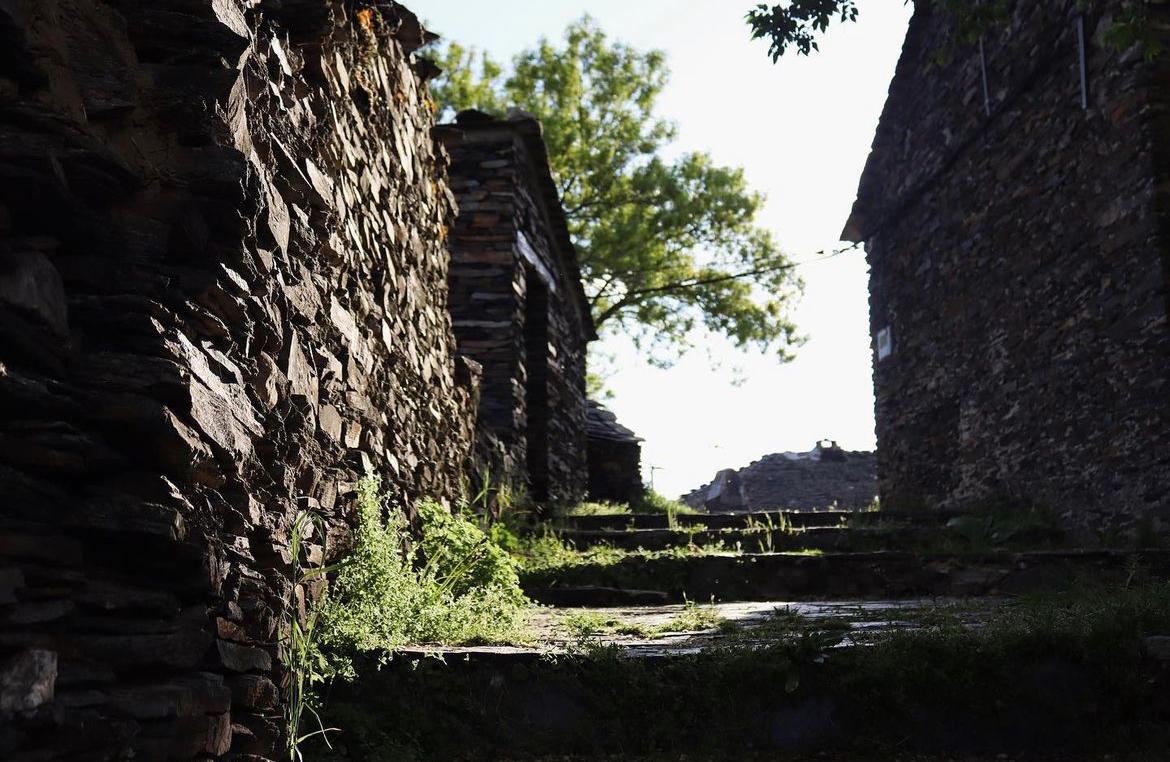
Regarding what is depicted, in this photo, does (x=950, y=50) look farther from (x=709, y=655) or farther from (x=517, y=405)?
(x=709, y=655)

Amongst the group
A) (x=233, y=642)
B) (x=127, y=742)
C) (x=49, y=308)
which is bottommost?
(x=127, y=742)

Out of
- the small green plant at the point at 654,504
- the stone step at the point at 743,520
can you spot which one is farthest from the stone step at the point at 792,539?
the small green plant at the point at 654,504

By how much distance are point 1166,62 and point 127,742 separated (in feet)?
24.1

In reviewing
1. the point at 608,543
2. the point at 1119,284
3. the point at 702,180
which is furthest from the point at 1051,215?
the point at 702,180

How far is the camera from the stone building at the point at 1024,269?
6762 millimetres

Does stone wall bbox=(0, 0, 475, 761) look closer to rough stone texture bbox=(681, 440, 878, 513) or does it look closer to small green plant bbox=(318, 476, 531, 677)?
small green plant bbox=(318, 476, 531, 677)

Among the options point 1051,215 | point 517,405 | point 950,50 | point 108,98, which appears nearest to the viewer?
point 108,98

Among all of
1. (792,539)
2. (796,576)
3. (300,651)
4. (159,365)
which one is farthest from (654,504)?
(159,365)

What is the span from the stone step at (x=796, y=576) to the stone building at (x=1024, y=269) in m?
1.44

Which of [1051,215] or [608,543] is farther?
[1051,215]

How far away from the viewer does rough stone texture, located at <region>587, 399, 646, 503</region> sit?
14820mm

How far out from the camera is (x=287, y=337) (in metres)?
3.00

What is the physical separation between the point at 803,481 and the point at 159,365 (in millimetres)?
18336

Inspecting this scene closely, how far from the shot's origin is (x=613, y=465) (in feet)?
48.9
